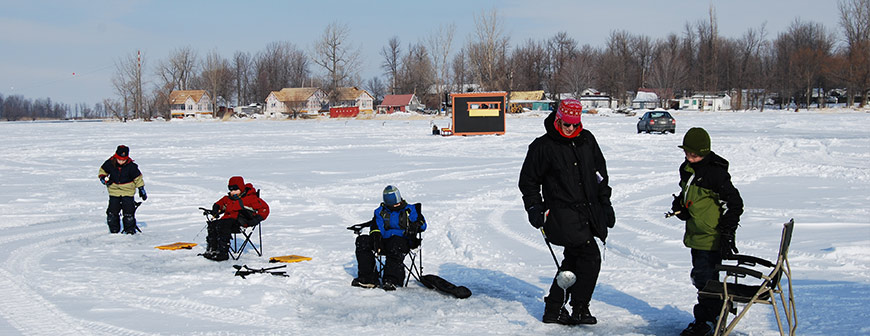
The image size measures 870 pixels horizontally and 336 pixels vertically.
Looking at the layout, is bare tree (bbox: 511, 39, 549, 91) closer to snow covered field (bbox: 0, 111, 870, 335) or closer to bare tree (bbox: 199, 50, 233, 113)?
bare tree (bbox: 199, 50, 233, 113)

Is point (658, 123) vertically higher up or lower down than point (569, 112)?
lower down

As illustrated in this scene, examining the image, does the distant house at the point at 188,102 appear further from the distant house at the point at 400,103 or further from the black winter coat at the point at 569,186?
the black winter coat at the point at 569,186

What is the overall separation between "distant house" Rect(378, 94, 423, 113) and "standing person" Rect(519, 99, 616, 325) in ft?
296

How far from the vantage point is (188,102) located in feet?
324

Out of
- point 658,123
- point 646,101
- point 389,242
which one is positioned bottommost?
point 389,242

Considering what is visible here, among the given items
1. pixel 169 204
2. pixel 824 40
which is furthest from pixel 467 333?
pixel 824 40

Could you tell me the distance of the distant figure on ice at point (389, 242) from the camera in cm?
589

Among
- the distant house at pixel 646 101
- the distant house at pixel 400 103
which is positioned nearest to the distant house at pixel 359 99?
the distant house at pixel 400 103

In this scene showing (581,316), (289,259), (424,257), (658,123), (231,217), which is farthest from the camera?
(658,123)

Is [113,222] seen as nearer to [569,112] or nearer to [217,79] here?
[569,112]

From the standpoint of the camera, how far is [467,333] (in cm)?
459

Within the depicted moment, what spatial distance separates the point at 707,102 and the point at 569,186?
9134 centimetres

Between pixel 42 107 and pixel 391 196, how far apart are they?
174 meters

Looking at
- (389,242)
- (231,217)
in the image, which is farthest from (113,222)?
(389,242)
